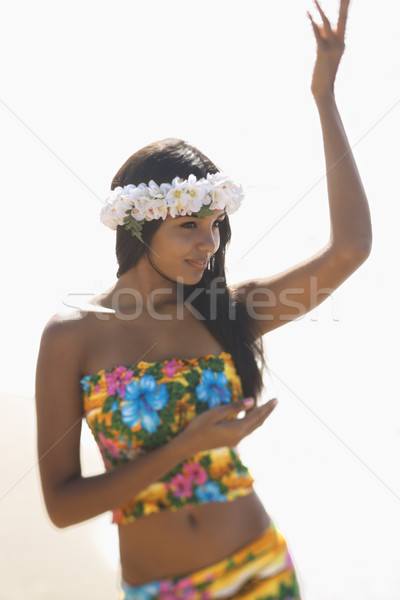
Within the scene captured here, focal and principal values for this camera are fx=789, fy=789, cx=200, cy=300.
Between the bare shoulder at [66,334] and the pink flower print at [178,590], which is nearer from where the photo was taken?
the pink flower print at [178,590]

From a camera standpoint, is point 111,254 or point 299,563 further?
point 111,254

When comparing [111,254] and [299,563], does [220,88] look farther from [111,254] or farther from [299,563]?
[299,563]

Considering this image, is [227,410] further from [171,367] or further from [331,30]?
[331,30]

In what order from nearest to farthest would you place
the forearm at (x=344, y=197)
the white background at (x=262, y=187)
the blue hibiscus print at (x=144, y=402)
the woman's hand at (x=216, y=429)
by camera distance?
1. the woman's hand at (x=216, y=429)
2. the blue hibiscus print at (x=144, y=402)
3. the forearm at (x=344, y=197)
4. the white background at (x=262, y=187)

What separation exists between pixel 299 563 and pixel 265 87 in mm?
8473

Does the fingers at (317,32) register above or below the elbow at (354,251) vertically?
above

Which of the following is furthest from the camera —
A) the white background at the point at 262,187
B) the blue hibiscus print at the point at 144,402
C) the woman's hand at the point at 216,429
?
the white background at the point at 262,187

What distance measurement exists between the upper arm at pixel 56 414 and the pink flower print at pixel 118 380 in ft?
0.27

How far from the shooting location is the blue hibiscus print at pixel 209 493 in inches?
76.3

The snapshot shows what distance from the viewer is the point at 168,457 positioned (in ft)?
5.89

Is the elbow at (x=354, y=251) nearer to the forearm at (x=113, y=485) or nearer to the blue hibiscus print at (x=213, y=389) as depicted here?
the blue hibiscus print at (x=213, y=389)

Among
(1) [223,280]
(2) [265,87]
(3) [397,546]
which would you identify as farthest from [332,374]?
(2) [265,87]

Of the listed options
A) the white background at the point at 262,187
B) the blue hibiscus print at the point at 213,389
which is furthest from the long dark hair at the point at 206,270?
the white background at the point at 262,187

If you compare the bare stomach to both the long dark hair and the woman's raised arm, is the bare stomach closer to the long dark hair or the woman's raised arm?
the long dark hair
